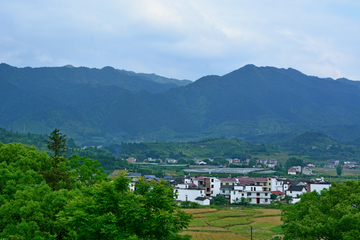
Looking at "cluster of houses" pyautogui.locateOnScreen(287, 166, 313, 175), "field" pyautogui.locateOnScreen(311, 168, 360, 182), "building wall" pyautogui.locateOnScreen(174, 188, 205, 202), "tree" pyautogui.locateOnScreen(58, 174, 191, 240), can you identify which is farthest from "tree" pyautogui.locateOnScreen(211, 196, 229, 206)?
"cluster of houses" pyautogui.locateOnScreen(287, 166, 313, 175)

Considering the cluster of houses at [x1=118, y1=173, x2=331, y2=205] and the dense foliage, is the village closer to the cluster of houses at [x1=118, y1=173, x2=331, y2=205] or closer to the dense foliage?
the cluster of houses at [x1=118, y1=173, x2=331, y2=205]

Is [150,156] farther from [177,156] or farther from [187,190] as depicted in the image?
[187,190]

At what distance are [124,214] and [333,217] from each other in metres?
10.7

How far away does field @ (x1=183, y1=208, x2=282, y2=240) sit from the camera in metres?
37.5

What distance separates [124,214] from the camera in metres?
16.5

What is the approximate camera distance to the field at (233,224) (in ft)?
123

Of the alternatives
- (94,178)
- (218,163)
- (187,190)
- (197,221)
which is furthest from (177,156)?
(94,178)

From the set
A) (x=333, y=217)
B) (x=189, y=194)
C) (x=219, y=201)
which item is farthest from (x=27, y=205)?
(x=189, y=194)

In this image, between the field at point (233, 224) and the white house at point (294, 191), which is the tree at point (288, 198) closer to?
the white house at point (294, 191)

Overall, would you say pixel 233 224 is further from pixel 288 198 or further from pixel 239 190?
pixel 239 190

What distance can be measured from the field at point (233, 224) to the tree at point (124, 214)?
1976 centimetres

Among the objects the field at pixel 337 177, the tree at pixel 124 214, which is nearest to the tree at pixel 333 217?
the tree at pixel 124 214

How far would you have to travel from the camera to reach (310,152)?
18775 cm

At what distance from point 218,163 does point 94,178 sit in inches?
4539
